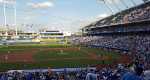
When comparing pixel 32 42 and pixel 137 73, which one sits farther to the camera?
pixel 32 42

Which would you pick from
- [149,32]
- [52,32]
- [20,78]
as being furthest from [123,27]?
[52,32]

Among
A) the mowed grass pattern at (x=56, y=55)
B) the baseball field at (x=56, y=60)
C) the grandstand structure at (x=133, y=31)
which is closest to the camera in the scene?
the baseball field at (x=56, y=60)

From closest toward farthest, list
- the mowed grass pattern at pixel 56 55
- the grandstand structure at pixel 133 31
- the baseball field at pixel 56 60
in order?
the baseball field at pixel 56 60, the mowed grass pattern at pixel 56 55, the grandstand structure at pixel 133 31

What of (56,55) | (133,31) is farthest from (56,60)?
(133,31)

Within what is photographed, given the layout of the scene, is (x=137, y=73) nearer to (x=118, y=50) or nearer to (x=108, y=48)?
(x=118, y=50)

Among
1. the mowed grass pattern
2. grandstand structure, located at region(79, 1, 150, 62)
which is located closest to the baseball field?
the mowed grass pattern

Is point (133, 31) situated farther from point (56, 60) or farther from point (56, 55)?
point (56, 60)

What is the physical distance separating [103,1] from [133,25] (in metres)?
26.4

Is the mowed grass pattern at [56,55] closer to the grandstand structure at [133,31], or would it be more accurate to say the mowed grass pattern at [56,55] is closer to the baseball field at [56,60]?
the baseball field at [56,60]

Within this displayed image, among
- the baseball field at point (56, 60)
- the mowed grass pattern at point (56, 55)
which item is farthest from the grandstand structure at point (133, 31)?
the mowed grass pattern at point (56, 55)

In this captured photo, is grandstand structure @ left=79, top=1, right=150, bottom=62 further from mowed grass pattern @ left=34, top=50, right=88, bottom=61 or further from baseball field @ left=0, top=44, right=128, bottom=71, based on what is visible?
mowed grass pattern @ left=34, top=50, right=88, bottom=61

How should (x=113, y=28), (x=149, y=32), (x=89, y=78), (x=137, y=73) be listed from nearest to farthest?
1. (x=137, y=73)
2. (x=89, y=78)
3. (x=149, y=32)
4. (x=113, y=28)

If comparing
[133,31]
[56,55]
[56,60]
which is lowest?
[56,55]

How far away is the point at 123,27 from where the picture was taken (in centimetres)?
7581
